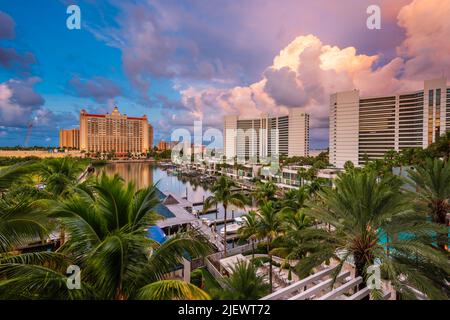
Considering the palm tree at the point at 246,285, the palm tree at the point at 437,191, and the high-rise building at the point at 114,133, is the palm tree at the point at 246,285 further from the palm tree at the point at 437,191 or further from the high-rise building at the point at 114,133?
the high-rise building at the point at 114,133

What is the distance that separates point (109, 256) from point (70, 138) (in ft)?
718

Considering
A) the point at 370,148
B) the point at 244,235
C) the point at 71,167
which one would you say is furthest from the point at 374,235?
the point at 370,148

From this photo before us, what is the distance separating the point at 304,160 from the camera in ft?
271

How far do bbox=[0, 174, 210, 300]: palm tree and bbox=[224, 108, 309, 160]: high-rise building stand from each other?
4242 inches

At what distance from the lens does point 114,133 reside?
488 feet

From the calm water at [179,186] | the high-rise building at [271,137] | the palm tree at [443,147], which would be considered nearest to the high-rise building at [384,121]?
the high-rise building at [271,137]

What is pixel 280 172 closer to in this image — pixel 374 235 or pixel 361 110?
pixel 374 235

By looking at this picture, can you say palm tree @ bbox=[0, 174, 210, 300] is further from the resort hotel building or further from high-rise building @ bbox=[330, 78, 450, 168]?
the resort hotel building

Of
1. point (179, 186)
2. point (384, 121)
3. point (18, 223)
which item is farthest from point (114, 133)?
point (18, 223)

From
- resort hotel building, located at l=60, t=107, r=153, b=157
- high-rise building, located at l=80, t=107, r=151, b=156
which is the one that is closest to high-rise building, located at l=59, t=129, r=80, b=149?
A: resort hotel building, located at l=60, t=107, r=153, b=157

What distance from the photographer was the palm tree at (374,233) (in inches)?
204

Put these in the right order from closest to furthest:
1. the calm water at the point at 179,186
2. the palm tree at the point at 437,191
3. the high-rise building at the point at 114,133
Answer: the palm tree at the point at 437,191
the calm water at the point at 179,186
the high-rise building at the point at 114,133

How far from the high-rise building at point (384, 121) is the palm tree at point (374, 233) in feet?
271

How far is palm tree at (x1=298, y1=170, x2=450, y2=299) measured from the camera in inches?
204
